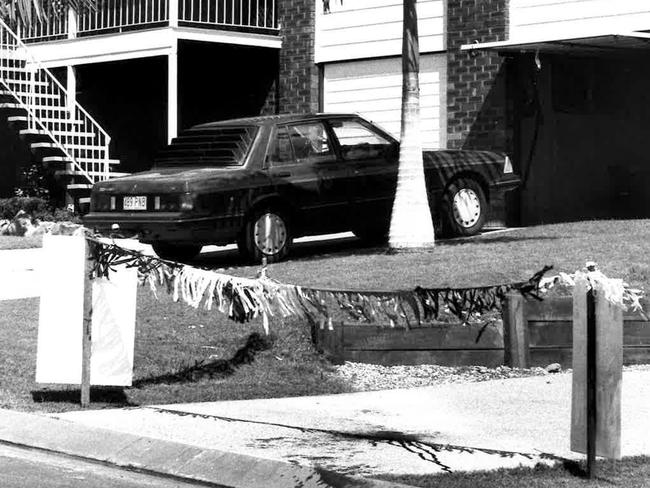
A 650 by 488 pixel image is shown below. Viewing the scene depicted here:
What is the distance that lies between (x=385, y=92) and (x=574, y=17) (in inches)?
141

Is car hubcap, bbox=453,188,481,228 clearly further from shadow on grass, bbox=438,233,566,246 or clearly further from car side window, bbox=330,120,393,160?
car side window, bbox=330,120,393,160

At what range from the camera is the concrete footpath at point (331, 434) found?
24.2 ft

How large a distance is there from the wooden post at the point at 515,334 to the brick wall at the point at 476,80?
960 centimetres

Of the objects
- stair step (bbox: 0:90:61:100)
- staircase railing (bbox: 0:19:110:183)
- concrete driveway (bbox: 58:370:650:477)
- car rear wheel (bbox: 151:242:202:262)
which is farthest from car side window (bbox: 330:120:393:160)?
stair step (bbox: 0:90:61:100)

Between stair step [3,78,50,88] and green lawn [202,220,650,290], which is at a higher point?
stair step [3,78,50,88]

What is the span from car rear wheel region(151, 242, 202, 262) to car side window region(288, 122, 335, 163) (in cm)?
165

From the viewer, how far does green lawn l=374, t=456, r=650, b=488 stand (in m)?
6.91

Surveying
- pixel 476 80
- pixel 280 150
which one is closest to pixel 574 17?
pixel 476 80

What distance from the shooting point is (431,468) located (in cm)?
729

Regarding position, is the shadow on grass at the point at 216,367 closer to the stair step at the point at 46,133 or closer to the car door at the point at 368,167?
Answer: the car door at the point at 368,167

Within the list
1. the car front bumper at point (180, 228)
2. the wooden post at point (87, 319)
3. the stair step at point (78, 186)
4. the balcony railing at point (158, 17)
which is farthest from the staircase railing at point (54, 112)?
the wooden post at point (87, 319)

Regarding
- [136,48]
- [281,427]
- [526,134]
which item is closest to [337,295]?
[281,427]

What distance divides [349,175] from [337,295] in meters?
7.87

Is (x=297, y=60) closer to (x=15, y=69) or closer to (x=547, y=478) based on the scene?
(x=15, y=69)
